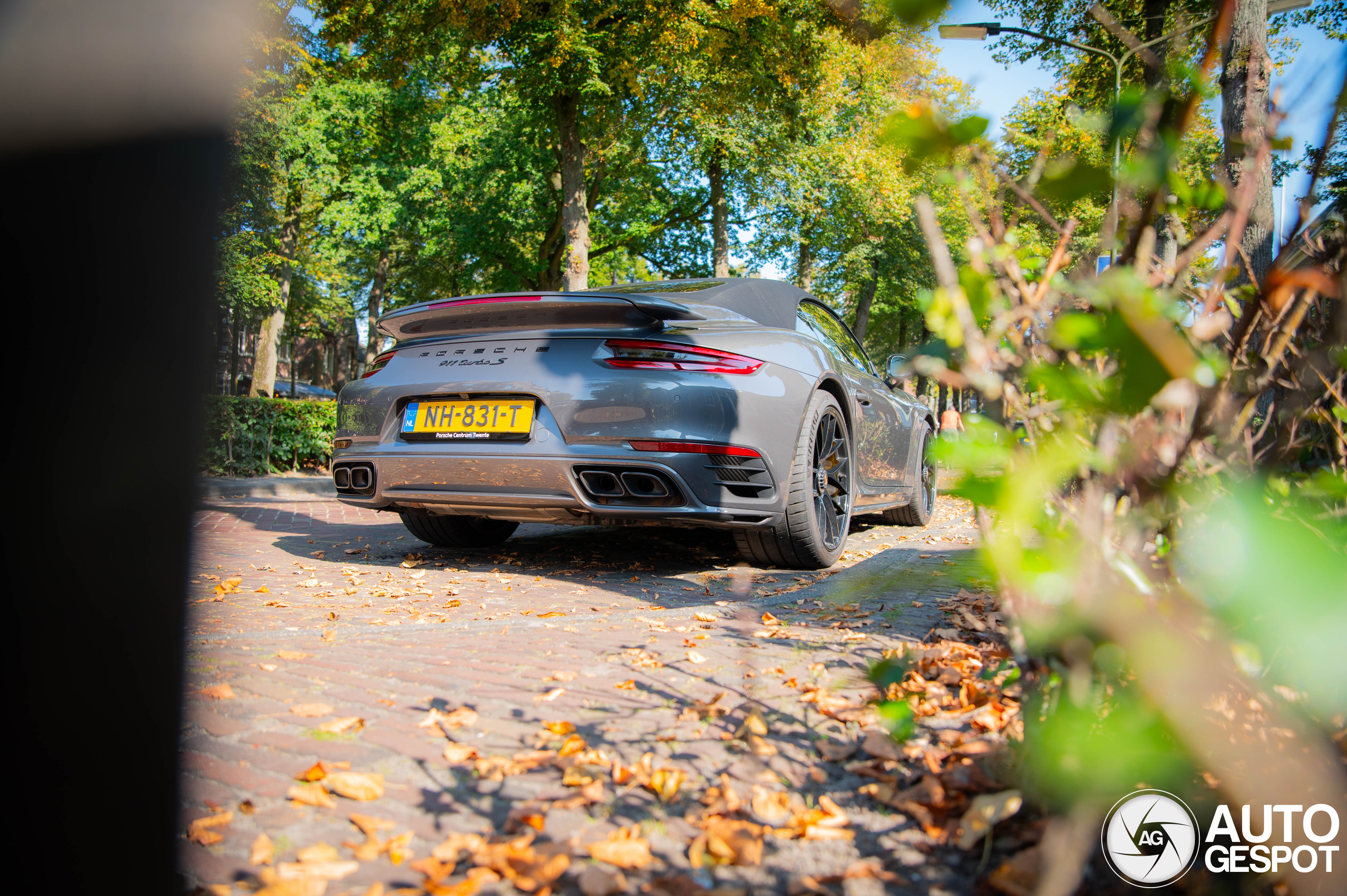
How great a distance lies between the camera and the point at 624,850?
1380mm

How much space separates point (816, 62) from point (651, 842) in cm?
1342

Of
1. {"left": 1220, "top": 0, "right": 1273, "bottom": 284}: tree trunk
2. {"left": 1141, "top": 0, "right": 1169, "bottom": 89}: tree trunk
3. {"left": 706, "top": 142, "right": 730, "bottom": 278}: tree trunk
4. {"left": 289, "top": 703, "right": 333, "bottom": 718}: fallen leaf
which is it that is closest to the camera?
{"left": 289, "top": 703, "right": 333, "bottom": 718}: fallen leaf

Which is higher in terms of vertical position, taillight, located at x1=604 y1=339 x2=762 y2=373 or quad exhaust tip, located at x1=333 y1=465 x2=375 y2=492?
taillight, located at x1=604 y1=339 x2=762 y2=373

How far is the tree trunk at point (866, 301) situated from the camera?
1195 inches

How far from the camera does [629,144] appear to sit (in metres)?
19.2

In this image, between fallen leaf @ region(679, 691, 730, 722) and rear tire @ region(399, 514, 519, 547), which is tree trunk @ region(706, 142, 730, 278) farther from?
fallen leaf @ region(679, 691, 730, 722)

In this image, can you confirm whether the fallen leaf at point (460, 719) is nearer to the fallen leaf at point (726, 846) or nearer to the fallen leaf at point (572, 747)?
the fallen leaf at point (572, 747)

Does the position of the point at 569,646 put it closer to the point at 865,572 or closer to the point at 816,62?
the point at 865,572

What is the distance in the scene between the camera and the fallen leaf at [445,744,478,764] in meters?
1.71

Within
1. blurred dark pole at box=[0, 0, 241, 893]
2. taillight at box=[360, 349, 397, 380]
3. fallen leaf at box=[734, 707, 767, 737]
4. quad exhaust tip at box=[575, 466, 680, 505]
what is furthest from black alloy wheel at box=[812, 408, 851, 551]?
blurred dark pole at box=[0, 0, 241, 893]

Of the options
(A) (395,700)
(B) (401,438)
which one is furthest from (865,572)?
(A) (395,700)

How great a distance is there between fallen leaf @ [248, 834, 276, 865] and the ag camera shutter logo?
4.44 ft

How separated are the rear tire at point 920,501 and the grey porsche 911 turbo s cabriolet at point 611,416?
7.57 feet

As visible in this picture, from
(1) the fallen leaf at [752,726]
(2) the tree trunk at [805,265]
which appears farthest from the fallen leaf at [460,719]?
(2) the tree trunk at [805,265]
